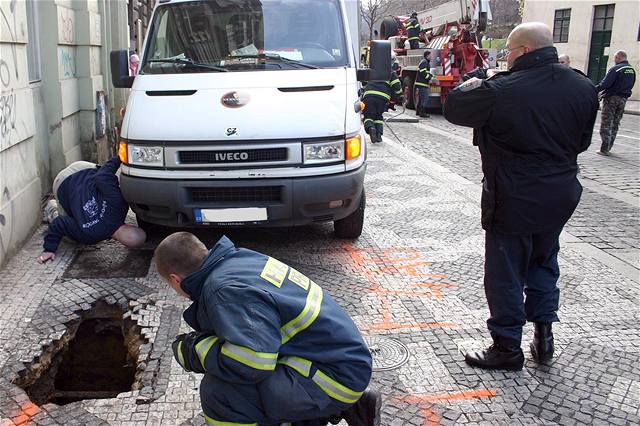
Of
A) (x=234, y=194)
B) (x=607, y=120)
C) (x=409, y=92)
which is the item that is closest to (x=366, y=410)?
(x=234, y=194)

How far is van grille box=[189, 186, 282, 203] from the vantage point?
4961mm

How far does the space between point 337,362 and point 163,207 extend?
2.99 meters

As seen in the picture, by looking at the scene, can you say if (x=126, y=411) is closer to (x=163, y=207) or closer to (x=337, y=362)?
(x=337, y=362)

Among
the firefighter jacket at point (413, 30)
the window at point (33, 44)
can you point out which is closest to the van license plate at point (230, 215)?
the window at point (33, 44)

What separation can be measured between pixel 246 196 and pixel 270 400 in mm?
2771

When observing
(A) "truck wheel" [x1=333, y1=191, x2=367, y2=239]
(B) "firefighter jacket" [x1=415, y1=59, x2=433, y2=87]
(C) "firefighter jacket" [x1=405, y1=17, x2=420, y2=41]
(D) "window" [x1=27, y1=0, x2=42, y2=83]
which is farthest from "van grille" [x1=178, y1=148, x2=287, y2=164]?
(C) "firefighter jacket" [x1=405, y1=17, x2=420, y2=41]

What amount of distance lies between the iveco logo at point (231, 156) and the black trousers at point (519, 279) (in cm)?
205

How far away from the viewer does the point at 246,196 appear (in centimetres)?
499

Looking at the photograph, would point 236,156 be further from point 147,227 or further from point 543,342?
point 543,342

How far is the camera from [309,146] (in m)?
4.95

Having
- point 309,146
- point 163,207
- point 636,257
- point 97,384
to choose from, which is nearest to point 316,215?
point 309,146

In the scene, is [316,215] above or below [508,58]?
below

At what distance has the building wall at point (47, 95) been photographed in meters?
5.36

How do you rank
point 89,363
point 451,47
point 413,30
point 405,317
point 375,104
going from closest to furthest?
1. point 89,363
2. point 405,317
3. point 375,104
4. point 451,47
5. point 413,30
